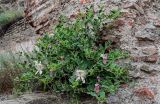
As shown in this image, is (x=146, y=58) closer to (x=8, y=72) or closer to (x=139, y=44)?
(x=139, y=44)

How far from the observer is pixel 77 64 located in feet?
13.4

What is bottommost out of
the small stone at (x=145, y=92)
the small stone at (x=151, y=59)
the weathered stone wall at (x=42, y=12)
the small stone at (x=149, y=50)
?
the small stone at (x=145, y=92)

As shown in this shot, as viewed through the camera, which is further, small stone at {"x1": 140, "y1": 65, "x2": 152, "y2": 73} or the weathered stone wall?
the weathered stone wall

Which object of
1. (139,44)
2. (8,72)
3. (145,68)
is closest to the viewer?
(145,68)

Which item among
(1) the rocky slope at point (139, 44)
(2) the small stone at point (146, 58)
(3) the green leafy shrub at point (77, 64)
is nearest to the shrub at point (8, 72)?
(3) the green leafy shrub at point (77, 64)

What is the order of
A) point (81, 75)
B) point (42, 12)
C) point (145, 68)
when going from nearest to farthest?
point (81, 75)
point (145, 68)
point (42, 12)

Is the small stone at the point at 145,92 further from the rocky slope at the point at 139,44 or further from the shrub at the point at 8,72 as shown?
the shrub at the point at 8,72

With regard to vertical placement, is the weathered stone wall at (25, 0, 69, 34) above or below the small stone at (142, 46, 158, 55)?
above

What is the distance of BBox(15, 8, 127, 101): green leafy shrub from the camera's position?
397 cm

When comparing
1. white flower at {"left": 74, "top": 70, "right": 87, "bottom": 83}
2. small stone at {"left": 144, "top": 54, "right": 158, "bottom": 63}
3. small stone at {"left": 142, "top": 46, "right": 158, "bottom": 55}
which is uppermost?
small stone at {"left": 142, "top": 46, "right": 158, "bottom": 55}

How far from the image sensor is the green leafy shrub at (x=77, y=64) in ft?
13.0

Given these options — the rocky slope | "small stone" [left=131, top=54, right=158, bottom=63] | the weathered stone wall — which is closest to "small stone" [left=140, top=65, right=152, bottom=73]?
the rocky slope

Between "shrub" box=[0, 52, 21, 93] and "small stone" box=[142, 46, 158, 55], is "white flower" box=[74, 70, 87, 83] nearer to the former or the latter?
"small stone" box=[142, 46, 158, 55]

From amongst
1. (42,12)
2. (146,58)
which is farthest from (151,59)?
(42,12)
